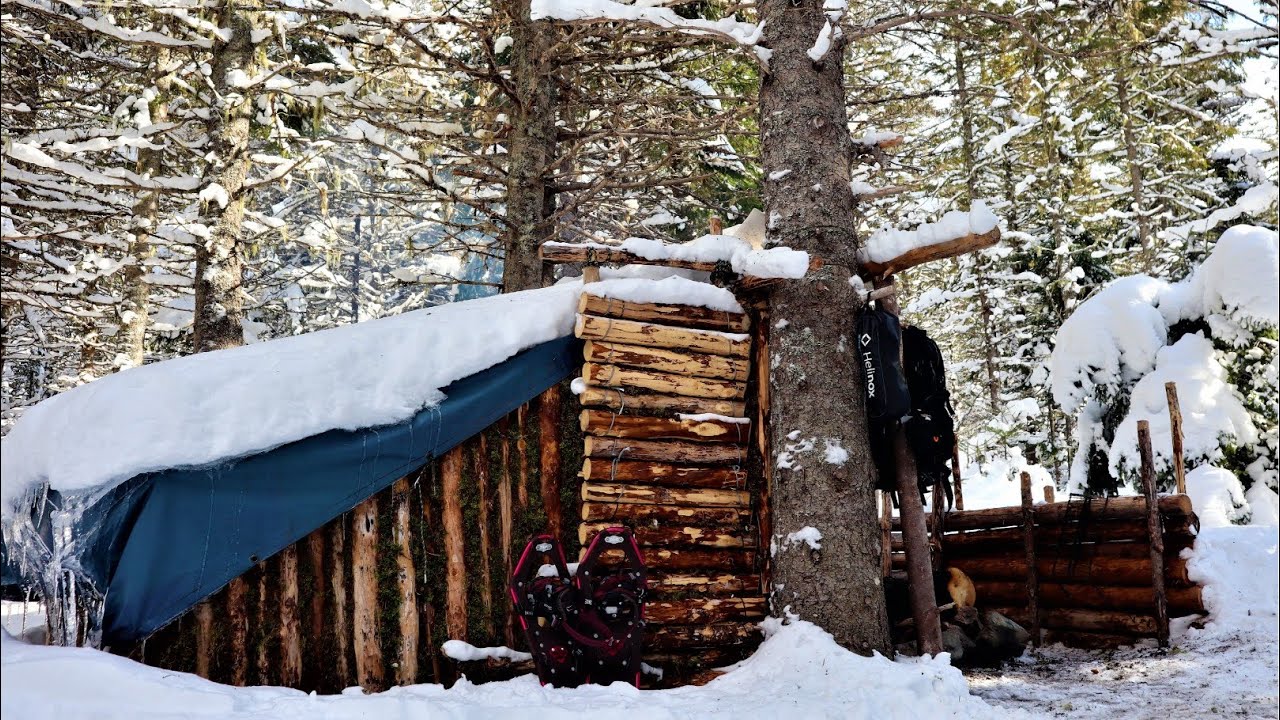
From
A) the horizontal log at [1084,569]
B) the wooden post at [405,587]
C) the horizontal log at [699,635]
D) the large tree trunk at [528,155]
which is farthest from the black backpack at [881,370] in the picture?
the large tree trunk at [528,155]

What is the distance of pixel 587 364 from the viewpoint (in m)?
5.86

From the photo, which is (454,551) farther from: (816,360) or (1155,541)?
(1155,541)

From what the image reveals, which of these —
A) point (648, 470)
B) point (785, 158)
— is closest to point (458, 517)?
point (648, 470)

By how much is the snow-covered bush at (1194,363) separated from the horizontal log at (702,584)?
828cm

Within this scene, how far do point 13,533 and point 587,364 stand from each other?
352cm

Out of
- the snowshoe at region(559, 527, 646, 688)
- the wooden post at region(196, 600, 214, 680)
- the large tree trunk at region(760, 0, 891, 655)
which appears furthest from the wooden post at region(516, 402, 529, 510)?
the wooden post at region(196, 600, 214, 680)

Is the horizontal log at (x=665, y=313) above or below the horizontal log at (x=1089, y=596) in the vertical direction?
above

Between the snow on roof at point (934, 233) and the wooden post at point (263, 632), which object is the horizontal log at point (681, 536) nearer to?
the wooden post at point (263, 632)

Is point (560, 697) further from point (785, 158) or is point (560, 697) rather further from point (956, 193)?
point (956, 193)

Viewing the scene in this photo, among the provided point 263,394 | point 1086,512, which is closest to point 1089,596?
point 1086,512

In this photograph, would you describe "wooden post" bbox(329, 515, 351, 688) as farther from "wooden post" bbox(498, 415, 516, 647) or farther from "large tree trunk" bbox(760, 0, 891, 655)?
"large tree trunk" bbox(760, 0, 891, 655)

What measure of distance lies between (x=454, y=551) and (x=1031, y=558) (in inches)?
242

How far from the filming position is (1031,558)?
8.49m

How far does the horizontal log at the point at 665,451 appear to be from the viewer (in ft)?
19.1
